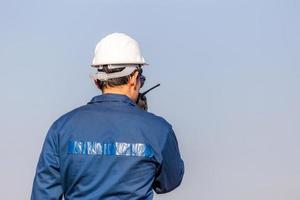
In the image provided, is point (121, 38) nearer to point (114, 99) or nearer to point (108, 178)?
point (114, 99)

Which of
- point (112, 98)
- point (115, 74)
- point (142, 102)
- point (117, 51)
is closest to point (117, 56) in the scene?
point (117, 51)

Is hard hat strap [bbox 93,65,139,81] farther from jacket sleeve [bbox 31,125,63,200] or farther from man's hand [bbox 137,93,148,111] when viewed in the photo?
jacket sleeve [bbox 31,125,63,200]

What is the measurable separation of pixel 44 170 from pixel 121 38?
57.3 inches

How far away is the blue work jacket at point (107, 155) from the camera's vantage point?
17.7 feet

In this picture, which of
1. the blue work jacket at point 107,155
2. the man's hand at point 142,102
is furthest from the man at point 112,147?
the man's hand at point 142,102

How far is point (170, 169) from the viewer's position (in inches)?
223

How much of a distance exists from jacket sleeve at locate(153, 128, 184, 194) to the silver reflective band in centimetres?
Result: 21

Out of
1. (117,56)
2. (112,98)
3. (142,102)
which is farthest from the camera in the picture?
(142,102)

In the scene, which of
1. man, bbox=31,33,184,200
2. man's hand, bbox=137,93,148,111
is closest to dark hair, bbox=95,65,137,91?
man, bbox=31,33,184,200

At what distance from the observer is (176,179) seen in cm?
577

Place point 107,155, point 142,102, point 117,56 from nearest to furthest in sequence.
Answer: point 107,155 < point 117,56 < point 142,102

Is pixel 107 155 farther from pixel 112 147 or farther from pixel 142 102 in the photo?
pixel 142 102

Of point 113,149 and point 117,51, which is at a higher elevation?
point 117,51

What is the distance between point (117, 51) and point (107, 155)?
40.7 inches
